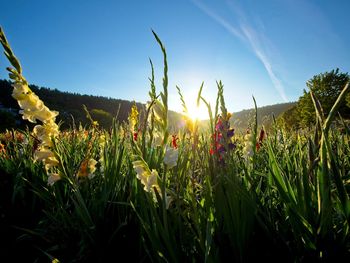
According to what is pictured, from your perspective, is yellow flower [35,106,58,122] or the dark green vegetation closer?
yellow flower [35,106,58,122]

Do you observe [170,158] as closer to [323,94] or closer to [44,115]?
[44,115]

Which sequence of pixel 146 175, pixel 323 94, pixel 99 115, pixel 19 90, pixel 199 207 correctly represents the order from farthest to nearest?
pixel 323 94 → pixel 99 115 → pixel 19 90 → pixel 199 207 → pixel 146 175

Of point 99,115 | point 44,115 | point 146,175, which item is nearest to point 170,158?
point 146,175

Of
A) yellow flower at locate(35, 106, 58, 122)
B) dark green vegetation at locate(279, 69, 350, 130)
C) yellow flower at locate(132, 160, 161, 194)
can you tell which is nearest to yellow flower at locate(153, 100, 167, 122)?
yellow flower at locate(132, 160, 161, 194)

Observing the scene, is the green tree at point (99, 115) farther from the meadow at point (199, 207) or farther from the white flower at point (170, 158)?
the white flower at point (170, 158)

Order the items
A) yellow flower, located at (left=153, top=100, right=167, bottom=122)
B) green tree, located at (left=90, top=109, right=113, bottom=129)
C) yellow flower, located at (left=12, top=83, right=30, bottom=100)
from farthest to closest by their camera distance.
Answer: green tree, located at (left=90, top=109, right=113, bottom=129) → yellow flower, located at (left=12, top=83, right=30, bottom=100) → yellow flower, located at (left=153, top=100, right=167, bottom=122)

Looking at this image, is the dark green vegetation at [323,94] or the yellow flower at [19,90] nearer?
the yellow flower at [19,90]

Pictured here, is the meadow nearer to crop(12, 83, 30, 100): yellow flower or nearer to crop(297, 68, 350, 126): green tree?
crop(12, 83, 30, 100): yellow flower

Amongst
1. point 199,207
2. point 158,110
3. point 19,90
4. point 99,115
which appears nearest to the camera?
point 158,110

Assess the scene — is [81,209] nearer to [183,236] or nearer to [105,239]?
[105,239]

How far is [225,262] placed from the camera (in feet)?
2.82

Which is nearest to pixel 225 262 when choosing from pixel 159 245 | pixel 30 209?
pixel 159 245

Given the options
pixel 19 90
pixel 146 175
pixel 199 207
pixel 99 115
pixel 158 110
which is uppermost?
pixel 99 115

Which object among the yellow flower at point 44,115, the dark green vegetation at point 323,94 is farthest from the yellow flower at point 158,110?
the dark green vegetation at point 323,94
